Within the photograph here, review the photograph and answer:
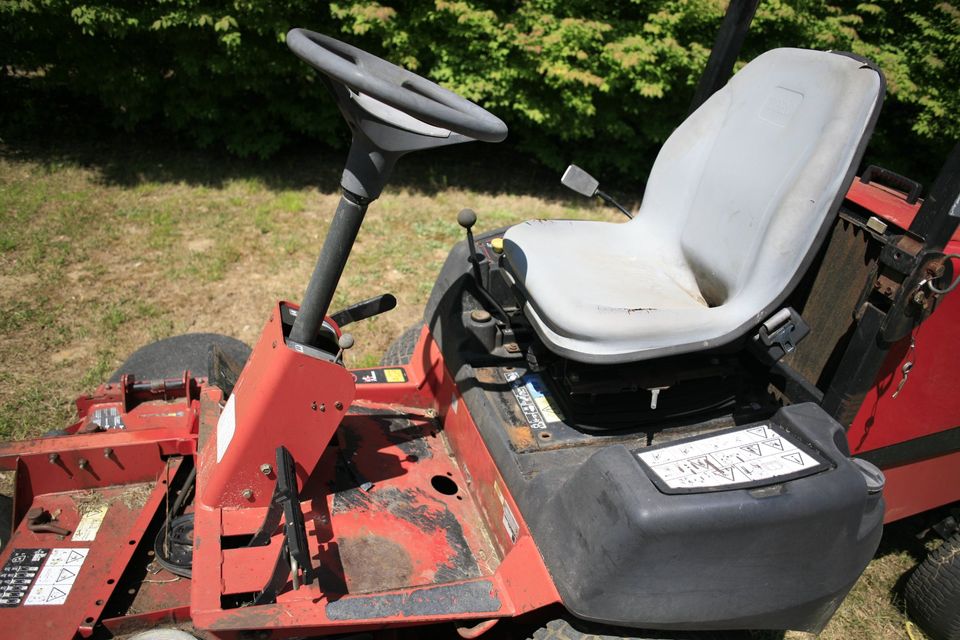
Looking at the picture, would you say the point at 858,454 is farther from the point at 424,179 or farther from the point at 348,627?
the point at 424,179

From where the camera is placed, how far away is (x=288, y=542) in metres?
1.62

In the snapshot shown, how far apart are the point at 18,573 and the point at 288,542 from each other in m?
0.87

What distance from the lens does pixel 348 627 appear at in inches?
66.1

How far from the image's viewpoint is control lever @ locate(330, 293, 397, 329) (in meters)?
2.02

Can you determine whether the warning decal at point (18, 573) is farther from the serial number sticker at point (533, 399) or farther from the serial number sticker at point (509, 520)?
the serial number sticker at point (533, 399)

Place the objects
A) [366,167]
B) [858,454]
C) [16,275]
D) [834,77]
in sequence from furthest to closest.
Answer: [16,275] < [858,454] < [834,77] < [366,167]

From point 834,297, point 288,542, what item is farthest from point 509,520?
point 834,297

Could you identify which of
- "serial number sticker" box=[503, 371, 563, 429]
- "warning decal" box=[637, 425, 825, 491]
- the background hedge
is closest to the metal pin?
"warning decal" box=[637, 425, 825, 491]

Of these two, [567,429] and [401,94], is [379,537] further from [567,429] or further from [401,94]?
[401,94]

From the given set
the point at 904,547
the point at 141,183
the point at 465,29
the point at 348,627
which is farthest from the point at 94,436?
the point at 465,29

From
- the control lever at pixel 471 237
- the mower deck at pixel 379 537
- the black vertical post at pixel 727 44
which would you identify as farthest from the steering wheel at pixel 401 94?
the black vertical post at pixel 727 44

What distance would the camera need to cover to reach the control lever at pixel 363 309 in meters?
2.02

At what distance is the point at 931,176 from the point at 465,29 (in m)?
3.92

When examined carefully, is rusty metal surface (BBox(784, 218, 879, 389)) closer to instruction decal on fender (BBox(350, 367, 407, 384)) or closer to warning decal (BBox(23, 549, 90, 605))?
instruction decal on fender (BBox(350, 367, 407, 384))
